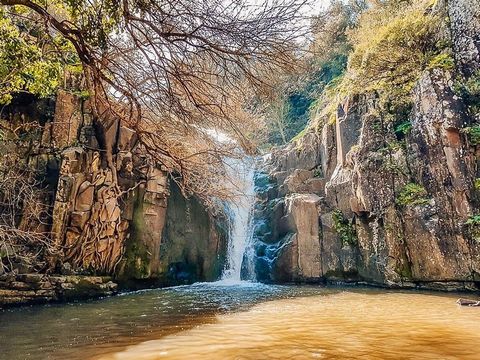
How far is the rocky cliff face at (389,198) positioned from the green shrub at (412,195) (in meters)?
0.03

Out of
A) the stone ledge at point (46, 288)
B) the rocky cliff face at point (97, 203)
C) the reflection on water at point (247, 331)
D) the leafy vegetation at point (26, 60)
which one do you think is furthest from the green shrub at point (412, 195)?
the leafy vegetation at point (26, 60)

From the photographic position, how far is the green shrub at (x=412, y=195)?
10078 mm

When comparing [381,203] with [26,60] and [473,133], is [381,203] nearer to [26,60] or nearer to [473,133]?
[473,133]

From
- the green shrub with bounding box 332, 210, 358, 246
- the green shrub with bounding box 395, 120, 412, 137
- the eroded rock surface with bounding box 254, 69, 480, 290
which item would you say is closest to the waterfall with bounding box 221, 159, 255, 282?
the eroded rock surface with bounding box 254, 69, 480, 290

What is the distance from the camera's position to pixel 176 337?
447 cm

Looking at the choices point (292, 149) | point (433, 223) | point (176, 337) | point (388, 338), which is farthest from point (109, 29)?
point (292, 149)

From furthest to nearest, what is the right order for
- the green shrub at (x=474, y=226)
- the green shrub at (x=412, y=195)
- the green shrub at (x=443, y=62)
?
the green shrub at (x=443, y=62)
the green shrub at (x=412, y=195)
the green shrub at (x=474, y=226)

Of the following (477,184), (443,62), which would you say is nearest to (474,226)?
(477,184)

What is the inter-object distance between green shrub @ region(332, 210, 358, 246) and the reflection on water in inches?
191

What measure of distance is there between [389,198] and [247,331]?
8.08 meters

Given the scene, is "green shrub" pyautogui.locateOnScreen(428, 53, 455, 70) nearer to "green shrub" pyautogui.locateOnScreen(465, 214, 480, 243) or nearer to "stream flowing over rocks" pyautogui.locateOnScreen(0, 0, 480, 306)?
"stream flowing over rocks" pyautogui.locateOnScreen(0, 0, 480, 306)

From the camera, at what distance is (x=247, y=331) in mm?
4699

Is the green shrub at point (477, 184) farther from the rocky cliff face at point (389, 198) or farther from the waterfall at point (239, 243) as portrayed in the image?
the waterfall at point (239, 243)

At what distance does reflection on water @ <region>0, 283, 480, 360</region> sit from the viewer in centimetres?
362
